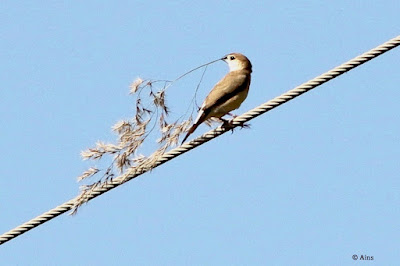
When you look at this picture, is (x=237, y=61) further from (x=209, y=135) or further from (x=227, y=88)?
(x=209, y=135)

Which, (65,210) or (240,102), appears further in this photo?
(240,102)

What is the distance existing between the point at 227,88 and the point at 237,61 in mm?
618

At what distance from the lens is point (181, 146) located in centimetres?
809

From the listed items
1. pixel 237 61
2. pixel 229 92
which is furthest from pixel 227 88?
pixel 237 61

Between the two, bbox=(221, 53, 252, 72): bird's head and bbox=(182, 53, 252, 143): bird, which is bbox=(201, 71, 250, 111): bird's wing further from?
bbox=(221, 53, 252, 72): bird's head

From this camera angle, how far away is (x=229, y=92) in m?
9.48

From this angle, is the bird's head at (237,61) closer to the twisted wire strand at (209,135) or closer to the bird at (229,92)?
the bird at (229,92)

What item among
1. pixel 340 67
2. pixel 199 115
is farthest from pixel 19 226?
pixel 340 67

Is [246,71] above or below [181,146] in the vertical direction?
above

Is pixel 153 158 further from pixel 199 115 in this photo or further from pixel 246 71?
pixel 246 71

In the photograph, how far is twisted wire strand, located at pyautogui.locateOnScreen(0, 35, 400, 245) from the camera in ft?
24.9

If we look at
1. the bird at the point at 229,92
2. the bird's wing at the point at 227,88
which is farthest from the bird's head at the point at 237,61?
the bird's wing at the point at 227,88

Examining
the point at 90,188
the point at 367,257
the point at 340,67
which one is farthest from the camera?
the point at 367,257

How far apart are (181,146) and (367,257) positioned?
5.86 ft
